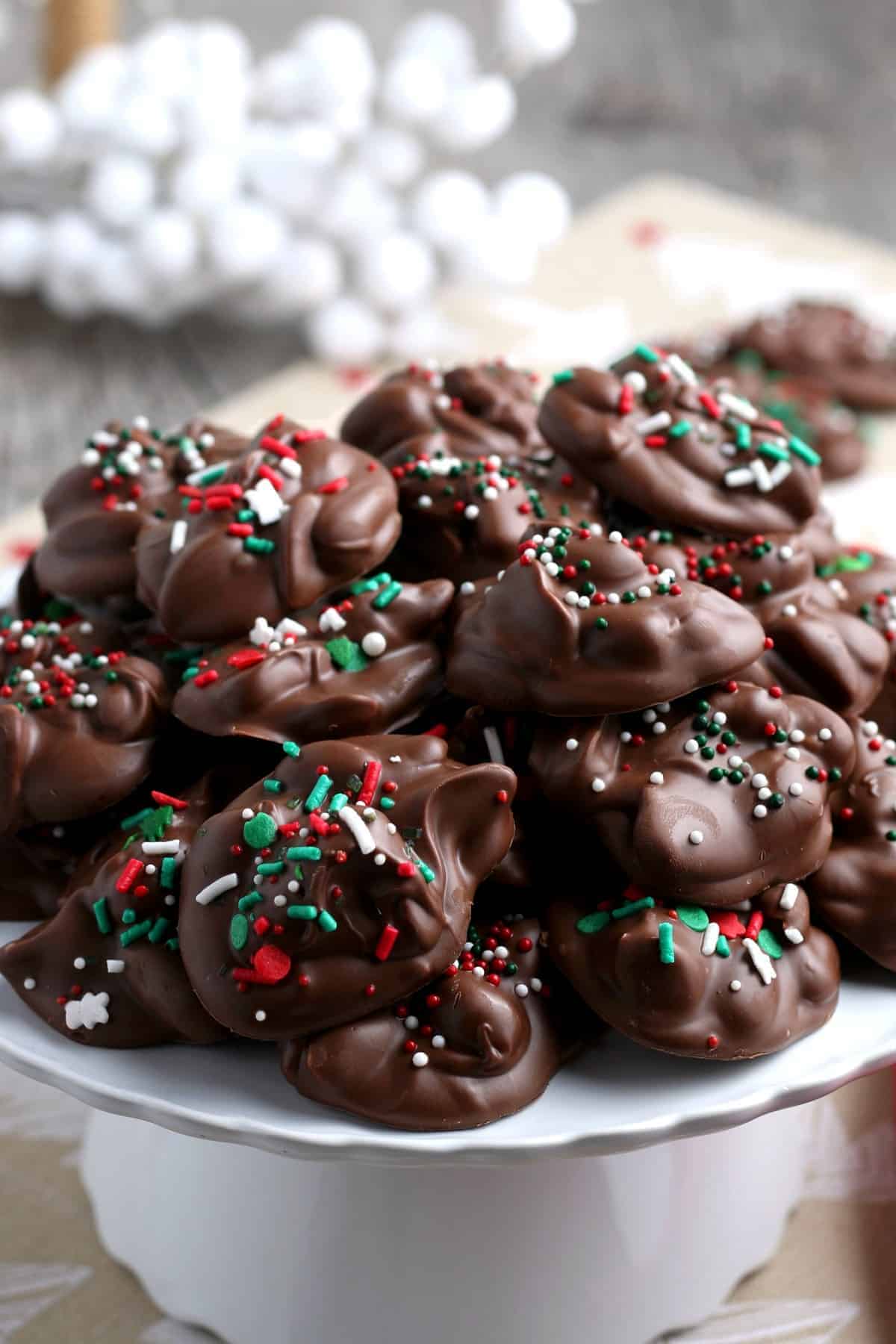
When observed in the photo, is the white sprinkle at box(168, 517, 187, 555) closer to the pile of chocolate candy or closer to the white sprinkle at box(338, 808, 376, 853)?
the pile of chocolate candy

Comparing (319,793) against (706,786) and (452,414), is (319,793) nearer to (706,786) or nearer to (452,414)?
(706,786)

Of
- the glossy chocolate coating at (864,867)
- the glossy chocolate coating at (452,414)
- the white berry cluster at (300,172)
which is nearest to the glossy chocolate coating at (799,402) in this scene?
the white berry cluster at (300,172)

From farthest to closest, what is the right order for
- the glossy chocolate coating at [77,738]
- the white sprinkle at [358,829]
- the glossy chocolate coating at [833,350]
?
the glossy chocolate coating at [833,350], the glossy chocolate coating at [77,738], the white sprinkle at [358,829]

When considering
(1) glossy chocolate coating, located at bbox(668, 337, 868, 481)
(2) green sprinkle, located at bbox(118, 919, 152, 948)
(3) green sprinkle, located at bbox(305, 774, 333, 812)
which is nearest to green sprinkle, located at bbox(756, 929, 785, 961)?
(3) green sprinkle, located at bbox(305, 774, 333, 812)

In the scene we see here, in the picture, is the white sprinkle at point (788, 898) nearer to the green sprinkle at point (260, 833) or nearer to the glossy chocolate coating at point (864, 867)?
the glossy chocolate coating at point (864, 867)

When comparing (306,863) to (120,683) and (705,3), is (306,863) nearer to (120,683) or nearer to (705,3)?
(120,683)

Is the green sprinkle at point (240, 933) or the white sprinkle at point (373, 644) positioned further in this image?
the white sprinkle at point (373, 644)
